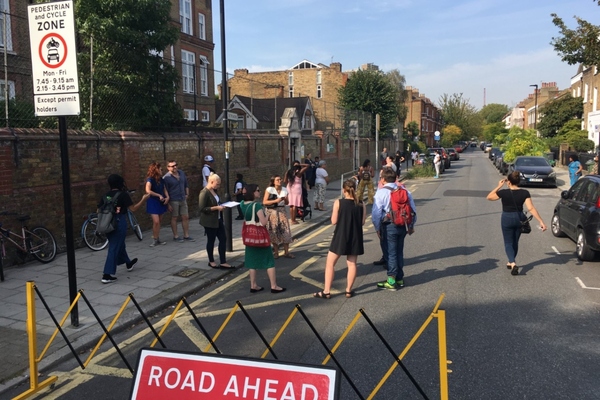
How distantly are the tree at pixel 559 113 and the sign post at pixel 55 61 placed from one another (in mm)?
44192

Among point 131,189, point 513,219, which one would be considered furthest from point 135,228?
point 513,219

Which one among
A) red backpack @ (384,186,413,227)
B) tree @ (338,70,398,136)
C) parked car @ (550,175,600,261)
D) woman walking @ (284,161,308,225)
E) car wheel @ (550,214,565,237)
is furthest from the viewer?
tree @ (338,70,398,136)

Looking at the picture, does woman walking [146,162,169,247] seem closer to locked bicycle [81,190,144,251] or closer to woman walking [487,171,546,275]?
locked bicycle [81,190,144,251]

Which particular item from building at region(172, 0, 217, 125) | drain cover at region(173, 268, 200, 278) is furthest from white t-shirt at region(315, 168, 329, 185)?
building at region(172, 0, 217, 125)

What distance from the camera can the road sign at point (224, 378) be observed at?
243 centimetres

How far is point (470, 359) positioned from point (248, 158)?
44.2 feet

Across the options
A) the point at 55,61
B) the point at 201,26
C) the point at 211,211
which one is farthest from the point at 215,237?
the point at 201,26

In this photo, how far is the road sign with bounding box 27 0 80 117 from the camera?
17.6 ft

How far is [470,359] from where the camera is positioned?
4812mm

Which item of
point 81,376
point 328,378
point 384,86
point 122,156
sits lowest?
point 81,376

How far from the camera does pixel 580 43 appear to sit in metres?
14.8

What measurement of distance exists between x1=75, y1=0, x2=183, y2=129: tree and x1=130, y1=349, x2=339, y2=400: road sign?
32.4 feet

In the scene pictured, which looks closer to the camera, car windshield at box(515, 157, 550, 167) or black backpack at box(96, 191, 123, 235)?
black backpack at box(96, 191, 123, 235)

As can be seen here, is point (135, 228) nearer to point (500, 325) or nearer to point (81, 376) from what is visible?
point (81, 376)
